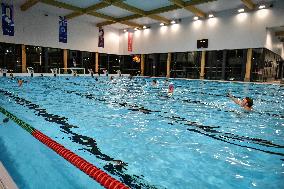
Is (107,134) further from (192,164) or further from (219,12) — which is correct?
(219,12)

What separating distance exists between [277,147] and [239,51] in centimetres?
1889

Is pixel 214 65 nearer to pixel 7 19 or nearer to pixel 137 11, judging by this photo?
pixel 137 11

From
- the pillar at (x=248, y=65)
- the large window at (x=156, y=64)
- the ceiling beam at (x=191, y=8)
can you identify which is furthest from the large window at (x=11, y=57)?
the pillar at (x=248, y=65)

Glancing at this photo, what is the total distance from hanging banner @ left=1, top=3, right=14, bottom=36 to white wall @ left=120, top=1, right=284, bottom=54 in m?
13.7

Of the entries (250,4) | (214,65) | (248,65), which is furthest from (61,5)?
(248,65)

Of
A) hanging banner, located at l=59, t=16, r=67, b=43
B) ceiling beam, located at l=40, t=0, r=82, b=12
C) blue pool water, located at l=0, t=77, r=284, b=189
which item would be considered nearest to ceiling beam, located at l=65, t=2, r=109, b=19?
ceiling beam, located at l=40, t=0, r=82, b=12

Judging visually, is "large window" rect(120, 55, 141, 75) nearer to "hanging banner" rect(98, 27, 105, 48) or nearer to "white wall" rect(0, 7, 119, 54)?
"white wall" rect(0, 7, 119, 54)

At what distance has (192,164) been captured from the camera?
2.89m

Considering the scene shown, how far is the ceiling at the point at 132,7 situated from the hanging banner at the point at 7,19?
32.3 inches

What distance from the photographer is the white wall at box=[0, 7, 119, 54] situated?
69.8ft

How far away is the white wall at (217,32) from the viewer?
1878 cm

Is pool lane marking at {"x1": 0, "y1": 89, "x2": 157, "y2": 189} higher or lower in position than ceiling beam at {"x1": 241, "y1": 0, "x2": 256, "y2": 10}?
lower

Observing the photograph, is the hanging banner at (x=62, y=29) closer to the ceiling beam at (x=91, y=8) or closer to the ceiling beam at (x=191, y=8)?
the ceiling beam at (x=91, y=8)

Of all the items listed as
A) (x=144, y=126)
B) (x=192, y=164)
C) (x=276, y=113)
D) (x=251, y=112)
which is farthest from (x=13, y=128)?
(x=276, y=113)
